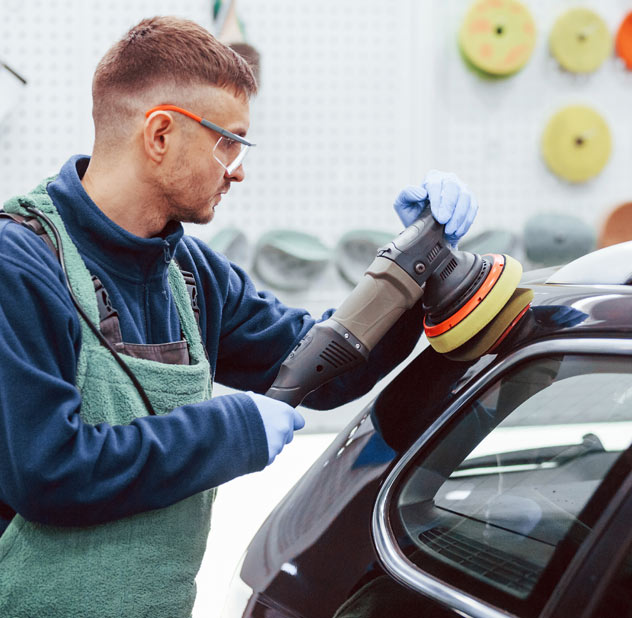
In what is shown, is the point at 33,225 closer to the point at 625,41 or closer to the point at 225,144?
the point at 225,144

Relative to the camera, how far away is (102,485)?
0.98 m

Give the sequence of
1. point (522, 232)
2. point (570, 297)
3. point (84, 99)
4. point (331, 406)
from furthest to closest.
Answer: point (522, 232) → point (84, 99) → point (331, 406) → point (570, 297)

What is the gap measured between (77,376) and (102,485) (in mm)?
158

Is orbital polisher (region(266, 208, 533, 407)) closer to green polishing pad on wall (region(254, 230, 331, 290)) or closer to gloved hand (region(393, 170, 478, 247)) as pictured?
gloved hand (region(393, 170, 478, 247))

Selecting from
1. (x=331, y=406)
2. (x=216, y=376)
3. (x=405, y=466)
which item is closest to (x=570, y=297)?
(x=405, y=466)

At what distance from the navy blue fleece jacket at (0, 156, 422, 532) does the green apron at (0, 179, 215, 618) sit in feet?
0.11

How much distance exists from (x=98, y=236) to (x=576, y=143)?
2.97 metres

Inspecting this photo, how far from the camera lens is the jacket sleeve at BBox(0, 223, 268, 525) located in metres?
0.95

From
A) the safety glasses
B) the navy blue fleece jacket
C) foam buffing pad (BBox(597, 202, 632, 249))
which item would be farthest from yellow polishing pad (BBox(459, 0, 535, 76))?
the navy blue fleece jacket

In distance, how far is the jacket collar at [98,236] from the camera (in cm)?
112

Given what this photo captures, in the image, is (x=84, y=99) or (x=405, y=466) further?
(x=84, y=99)


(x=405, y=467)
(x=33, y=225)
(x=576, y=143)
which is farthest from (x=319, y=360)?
(x=576, y=143)

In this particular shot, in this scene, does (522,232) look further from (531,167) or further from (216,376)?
(216,376)

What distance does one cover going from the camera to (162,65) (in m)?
1.20
